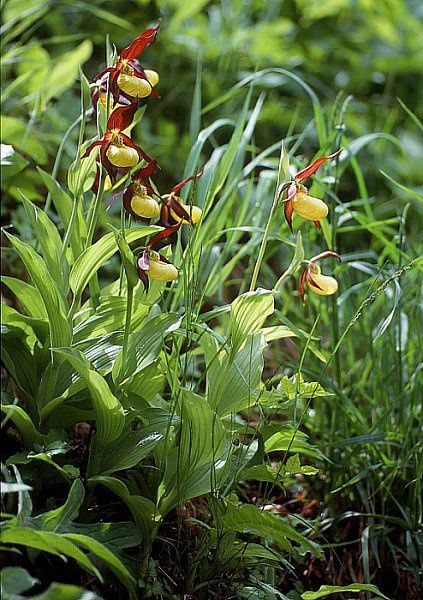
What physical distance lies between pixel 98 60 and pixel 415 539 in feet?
5.13

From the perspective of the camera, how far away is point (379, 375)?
1052 mm

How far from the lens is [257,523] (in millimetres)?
730

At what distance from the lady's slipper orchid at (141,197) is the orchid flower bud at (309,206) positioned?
0.50 feet

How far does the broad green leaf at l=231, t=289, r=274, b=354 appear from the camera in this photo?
731mm

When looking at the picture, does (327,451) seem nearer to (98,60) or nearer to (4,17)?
(4,17)

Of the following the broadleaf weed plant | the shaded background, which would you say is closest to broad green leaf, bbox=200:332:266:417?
the broadleaf weed plant

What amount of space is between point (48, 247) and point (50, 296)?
82 mm

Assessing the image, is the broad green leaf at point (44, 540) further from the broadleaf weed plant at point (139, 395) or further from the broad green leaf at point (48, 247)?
the broad green leaf at point (48, 247)

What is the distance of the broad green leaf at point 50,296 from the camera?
74 cm

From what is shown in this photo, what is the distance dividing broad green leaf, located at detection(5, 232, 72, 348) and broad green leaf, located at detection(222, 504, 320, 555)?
0.27 metres

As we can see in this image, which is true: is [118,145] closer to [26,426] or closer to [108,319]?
[108,319]

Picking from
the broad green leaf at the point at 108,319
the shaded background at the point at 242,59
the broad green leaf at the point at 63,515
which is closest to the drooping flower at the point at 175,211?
the broad green leaf at the point at 108,319

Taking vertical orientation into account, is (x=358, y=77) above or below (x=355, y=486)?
above

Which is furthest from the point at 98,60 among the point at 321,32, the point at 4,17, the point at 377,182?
the point at 377,182
